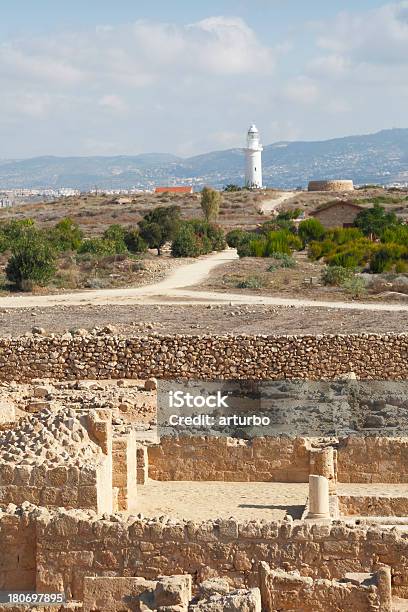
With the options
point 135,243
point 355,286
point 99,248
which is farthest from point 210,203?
point 355,286

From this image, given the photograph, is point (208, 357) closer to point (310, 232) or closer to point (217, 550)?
point (217, 550)

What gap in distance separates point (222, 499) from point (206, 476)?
1.16m

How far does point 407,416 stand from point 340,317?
1125 centimetres

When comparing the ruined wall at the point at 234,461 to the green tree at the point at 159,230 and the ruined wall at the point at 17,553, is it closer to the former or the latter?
the ruined wall at the point at 17,553

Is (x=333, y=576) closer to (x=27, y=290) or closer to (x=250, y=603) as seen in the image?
(x=250, y=603)

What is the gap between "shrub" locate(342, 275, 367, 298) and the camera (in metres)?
36.2

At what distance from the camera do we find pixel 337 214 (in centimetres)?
7706

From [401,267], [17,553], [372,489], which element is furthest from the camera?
[401,267]

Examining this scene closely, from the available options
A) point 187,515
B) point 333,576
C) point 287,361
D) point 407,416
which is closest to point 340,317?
point 287,361

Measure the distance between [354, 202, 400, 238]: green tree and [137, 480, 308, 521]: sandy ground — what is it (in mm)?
49988

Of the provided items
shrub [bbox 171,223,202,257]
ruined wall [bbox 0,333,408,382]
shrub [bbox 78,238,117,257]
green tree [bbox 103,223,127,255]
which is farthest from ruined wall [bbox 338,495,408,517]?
shrub [bbox 171,223,202,257]

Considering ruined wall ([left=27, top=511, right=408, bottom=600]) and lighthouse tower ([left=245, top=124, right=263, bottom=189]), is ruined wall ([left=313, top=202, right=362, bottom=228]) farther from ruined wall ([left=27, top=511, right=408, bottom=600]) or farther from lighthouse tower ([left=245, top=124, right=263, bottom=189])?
lighthouse tower ([left=245, top=124, right=263, bottom=189])

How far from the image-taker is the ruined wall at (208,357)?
21.7 metres

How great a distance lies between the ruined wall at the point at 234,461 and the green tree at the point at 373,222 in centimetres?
4954
